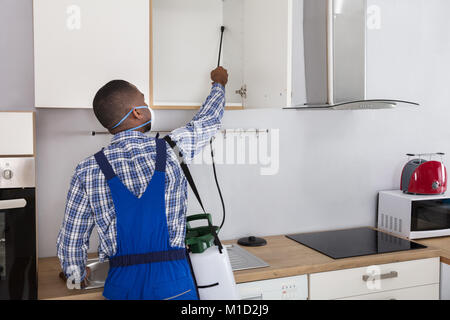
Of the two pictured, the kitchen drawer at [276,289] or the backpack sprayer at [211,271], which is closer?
the backpack sprayer at [211,271]

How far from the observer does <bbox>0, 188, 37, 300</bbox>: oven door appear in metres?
1.42

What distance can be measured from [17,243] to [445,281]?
194 centimetres

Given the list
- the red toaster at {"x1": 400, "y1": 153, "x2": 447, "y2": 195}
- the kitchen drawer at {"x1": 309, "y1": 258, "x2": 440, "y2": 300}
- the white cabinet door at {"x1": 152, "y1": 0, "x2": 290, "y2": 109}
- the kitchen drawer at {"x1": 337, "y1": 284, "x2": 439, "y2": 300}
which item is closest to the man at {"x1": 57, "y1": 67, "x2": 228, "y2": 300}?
the white cabinet door at {"x1": 152, "y1": 0, "x2": 290, "y2": 109}

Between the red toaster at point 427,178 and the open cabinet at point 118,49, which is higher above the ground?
the open cabinet at point 118,49

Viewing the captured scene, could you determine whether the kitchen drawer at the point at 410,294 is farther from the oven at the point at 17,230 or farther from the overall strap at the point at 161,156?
the oven at the point at 17,230

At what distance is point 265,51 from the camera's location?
162cm

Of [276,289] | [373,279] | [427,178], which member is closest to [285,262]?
[276,289]

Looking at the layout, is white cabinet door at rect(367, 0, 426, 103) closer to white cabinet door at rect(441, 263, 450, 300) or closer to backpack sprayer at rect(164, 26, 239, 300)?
white cabinet door at rect(441, 263, 450, 300)

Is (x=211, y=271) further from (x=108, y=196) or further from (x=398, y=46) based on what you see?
(x=398, y=46)

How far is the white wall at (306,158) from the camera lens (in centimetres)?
188

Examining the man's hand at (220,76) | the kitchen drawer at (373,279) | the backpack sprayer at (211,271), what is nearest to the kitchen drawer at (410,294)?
the kitchen drawer at (373,279)

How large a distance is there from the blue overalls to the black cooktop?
82cm

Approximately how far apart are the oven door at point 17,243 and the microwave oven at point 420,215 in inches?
71.8
